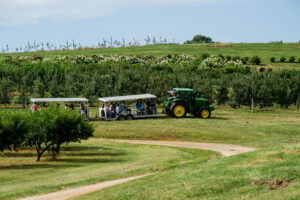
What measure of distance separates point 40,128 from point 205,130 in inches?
583

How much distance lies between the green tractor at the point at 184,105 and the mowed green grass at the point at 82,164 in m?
10.5

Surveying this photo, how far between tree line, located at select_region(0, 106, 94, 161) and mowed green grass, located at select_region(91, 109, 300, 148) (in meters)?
6.82

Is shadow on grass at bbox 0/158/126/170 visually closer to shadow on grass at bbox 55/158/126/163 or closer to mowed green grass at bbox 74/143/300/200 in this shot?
shadow on grass at bbox 55/158/126/163

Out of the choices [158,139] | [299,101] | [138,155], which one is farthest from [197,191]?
[299,101]

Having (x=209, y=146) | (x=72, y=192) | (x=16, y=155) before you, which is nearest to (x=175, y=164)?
(x=72, y=192)

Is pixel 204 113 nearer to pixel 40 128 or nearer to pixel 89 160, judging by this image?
pixel 89 160

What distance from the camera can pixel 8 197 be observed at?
15969 millimetres

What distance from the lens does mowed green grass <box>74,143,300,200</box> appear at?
40.1 feet

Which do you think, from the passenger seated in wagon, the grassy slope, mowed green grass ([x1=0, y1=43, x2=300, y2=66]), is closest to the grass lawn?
the passenger seated in wagon

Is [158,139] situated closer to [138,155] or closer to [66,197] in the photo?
[138,155]

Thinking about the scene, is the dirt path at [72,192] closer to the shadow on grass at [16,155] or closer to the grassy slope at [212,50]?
the shadow on grass at [16,155]

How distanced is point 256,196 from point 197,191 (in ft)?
6.55

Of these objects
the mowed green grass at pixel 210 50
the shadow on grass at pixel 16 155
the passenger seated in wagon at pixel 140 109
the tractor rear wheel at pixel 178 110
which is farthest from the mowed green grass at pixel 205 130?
the mowed green grass at pixel 210 50

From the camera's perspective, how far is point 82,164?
24359 millimetres
